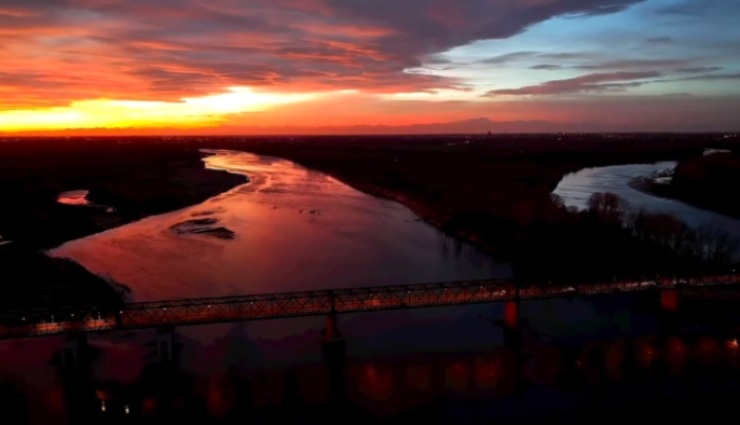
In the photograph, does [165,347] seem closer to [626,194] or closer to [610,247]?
[610,247]

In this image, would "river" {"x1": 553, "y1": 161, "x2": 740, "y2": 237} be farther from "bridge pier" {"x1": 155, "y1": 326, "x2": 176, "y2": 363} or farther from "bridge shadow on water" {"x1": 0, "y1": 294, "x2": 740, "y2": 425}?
"bridge pier" {"x1": 155, "y1": 326, "x2": 176, "y2": 363}

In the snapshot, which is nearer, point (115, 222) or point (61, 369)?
point (61, 369)

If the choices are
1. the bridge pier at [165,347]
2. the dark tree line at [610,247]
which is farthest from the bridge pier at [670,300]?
the bridge pier at [165,347]

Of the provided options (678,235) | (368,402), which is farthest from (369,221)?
(368,402)

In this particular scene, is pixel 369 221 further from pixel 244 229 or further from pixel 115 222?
pixel 115 222

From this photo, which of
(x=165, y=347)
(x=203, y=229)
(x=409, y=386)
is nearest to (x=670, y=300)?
(x=409, y=386)

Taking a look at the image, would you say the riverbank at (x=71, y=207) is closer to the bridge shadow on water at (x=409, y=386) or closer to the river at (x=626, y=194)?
the bridge shadow on water at (x=409, y=386)

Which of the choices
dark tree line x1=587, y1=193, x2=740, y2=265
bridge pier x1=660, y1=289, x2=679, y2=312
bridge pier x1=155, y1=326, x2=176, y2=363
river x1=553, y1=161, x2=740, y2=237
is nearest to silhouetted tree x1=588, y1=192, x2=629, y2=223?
dark tree line x1=587, y1=193, x2=740, y2=265
